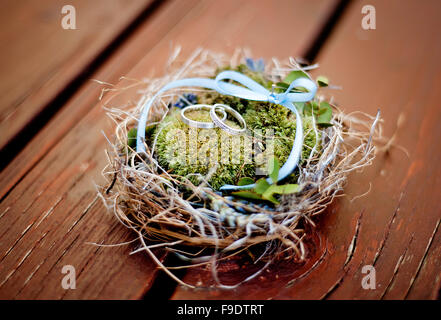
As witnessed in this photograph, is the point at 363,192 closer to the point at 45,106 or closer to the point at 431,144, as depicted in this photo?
the point at 431,144

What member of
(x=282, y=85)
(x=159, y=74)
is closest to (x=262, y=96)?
(x=282, y=85)

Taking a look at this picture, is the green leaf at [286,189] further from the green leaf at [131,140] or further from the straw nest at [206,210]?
the green leaf at [131,140]

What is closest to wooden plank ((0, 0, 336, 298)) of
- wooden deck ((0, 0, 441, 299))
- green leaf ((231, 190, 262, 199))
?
wooden deck ((0, 0, 441, 299))

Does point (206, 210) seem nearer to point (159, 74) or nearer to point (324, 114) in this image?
point (324, 114)

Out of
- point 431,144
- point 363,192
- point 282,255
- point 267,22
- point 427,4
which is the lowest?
point 282,255

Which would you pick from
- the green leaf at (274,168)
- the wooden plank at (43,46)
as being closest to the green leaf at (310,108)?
the green leaf at (274,168)

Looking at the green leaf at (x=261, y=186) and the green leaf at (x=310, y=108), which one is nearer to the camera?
the green leaf at (x=261, y=186)
